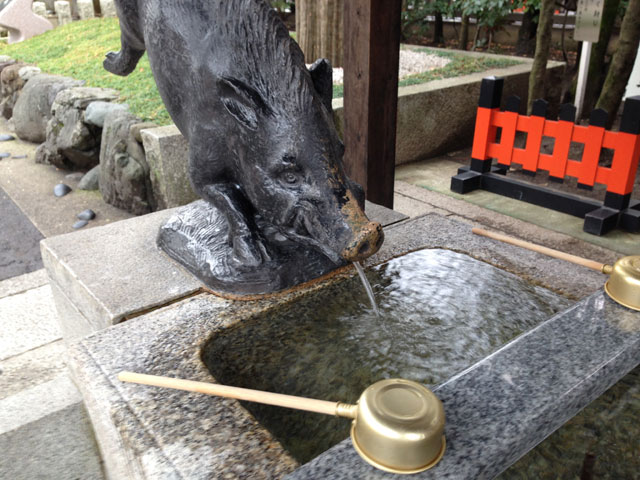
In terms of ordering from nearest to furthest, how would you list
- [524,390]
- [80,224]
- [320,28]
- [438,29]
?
[524,390], [80,224], [320,28], [438,29]

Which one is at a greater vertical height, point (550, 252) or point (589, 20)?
point (589, 20)

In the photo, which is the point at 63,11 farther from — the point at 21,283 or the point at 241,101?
the point at 241,101

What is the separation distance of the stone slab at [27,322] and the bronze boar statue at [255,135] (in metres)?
1.47

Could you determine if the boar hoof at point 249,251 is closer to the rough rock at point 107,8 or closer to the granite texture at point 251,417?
the granite texture at point 251,417

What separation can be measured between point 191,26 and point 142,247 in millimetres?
1096

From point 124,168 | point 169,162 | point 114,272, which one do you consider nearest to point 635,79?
point 169,162

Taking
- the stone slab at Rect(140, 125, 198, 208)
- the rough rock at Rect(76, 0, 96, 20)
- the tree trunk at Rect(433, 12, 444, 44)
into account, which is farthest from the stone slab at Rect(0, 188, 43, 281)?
the tree trunk at Rect(433, 12, 444, 44)

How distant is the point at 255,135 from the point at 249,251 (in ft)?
1.71

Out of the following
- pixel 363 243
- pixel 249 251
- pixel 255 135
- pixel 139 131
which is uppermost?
pixel 255 135

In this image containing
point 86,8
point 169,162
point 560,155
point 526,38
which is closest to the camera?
point 169,162

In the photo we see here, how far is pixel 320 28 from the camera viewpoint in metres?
7.28

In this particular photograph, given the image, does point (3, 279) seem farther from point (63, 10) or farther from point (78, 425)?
point (63, 10)

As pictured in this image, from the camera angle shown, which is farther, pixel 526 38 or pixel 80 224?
pixel 526 38

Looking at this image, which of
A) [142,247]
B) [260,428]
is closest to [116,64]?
[142,247]
